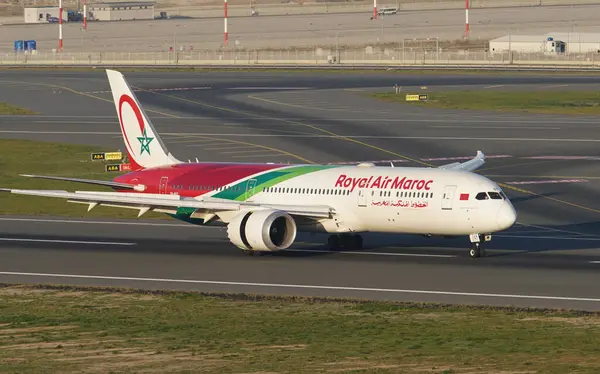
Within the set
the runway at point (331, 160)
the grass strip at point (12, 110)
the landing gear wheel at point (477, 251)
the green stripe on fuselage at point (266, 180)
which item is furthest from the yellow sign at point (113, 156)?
the grass strip at point (12, 110)

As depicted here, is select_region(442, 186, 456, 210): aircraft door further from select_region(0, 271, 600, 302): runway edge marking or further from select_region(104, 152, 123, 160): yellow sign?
select_region(104, 152, 123, 160): yellow sign

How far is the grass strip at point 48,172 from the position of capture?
75500mm

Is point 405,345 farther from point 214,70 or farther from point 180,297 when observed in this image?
point 214,70

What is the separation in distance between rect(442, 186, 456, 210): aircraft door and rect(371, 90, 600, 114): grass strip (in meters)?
71.8

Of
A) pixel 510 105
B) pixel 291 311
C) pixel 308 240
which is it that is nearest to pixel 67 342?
pixel 291 311

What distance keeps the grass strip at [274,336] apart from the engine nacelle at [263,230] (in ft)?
29.0

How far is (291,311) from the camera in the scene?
4397 centimetres

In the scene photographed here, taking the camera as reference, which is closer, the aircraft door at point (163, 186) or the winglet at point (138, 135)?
the aircraft door at point (163, 186)

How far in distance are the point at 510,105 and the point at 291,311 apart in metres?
91.3

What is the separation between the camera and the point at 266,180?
60.1 metres

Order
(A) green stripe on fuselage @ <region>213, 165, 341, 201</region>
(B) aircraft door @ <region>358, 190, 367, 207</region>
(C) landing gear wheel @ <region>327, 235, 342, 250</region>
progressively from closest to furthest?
1. (B) aircraft door @ <region>358, 190, 367, 207</region>
2. (A) green stripe on fuselage @ <region>213, 165, 341, 201</region>
3. (C) landing gear wheel @ <region>327, 235, 342, 250</region>

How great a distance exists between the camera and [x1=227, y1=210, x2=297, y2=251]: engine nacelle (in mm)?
56219

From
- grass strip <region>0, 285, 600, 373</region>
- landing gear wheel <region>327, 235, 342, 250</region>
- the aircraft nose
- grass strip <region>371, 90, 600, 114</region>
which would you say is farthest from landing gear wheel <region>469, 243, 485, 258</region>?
grass strip <region>371, 90, 600, 114</region>

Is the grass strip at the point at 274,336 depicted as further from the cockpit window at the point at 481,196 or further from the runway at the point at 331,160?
the cockpit window at the point at 481,196
